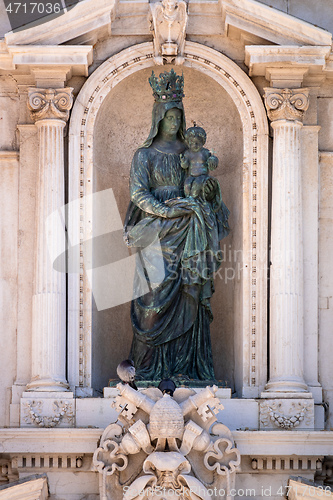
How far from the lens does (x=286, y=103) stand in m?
15.9

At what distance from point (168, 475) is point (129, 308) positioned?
281cm

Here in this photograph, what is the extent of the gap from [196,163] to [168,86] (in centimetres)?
81

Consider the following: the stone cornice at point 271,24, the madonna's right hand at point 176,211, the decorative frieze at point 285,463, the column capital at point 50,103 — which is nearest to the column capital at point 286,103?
the stone cornice at point 271,24

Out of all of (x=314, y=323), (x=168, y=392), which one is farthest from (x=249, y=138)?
(x=168, y=392)

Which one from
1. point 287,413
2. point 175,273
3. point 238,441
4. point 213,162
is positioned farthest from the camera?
point 175,273

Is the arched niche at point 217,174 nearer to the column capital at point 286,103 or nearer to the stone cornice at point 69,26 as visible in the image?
the column capital at point 286,103

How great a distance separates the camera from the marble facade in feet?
50.6

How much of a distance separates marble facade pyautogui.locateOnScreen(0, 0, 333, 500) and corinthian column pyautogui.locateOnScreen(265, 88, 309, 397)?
0.01m

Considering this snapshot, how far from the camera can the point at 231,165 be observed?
16547 millimetres

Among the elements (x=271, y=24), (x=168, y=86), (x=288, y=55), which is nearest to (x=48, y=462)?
(x=168, y=86)

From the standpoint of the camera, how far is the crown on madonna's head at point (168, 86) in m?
16.0

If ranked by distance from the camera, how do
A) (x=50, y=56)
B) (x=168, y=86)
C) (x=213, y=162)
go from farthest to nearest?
(x=168, y=86)
(x=50, y=56)
(x=213, y=162)

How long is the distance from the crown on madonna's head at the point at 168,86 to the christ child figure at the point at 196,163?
1.29 ft

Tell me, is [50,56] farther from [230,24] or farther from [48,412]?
[48,412]
